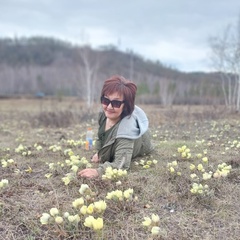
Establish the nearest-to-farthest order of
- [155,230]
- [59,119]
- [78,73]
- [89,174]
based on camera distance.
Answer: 1. [155,230]
2. [89,174]
3. [59,119]
4. [78,73]

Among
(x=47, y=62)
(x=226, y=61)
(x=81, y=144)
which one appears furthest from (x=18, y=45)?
(x=81, y=144)

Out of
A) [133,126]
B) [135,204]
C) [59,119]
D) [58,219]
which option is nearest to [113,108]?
[133,126]

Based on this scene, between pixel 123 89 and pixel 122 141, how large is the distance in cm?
68

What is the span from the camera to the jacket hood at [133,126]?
3.89 metres

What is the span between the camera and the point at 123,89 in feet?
12.7

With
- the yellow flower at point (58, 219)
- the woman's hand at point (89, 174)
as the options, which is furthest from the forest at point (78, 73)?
the yellow flower at point (58, 219)

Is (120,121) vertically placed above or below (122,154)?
above

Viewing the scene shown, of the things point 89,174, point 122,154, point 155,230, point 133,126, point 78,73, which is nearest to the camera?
point 155,230

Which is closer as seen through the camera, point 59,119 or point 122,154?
point 122,154

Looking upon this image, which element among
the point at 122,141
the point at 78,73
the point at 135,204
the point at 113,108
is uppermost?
the point at 78,73

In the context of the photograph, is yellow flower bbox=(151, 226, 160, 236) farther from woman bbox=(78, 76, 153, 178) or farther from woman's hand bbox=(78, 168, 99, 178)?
woman bbox=(78, 76, 153, 178)

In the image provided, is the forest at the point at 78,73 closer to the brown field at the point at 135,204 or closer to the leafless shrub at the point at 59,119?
the leafless shrub at the point at 59,119

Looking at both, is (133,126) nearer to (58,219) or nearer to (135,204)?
(135,204)

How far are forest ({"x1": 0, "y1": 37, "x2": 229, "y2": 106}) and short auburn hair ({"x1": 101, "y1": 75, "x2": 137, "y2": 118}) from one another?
2302cm
